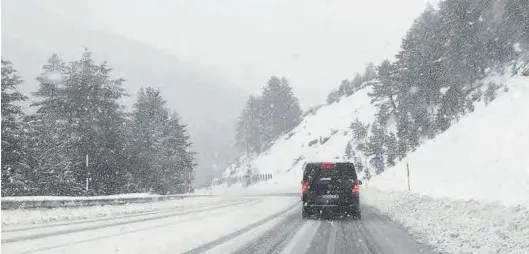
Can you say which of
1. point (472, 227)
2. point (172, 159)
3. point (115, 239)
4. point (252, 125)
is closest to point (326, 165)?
point (472, 227)

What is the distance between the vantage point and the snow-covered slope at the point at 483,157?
81.6 feet

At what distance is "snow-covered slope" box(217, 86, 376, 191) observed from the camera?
8425 cm

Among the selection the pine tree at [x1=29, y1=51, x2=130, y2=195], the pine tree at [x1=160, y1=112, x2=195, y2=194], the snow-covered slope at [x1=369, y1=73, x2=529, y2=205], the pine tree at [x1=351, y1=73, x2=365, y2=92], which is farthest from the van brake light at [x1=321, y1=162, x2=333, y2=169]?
the pine tree at [x1=351, y1=73, x2=365, y2=92]

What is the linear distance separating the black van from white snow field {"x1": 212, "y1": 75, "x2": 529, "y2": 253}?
5.22ft

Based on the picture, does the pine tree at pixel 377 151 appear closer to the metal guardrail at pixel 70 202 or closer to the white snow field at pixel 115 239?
the metal guardrail at pixel 70 202

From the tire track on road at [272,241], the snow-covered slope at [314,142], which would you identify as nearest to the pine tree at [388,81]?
the snow-covered slope at [314,142]

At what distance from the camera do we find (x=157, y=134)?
57656 millimetres

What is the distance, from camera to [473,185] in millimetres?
27531

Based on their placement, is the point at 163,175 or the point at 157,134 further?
the point at 163,175

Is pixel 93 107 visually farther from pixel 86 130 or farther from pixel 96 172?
pixel 96 172

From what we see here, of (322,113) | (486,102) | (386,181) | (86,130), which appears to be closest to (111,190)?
(86,130)

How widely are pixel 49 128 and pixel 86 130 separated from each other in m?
3.21

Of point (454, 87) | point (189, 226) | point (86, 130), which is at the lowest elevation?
point (189, 226)

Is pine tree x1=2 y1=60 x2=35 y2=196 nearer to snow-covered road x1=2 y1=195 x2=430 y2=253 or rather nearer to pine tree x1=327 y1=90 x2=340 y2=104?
snow-covered road x1=2 y1=195 x2=430 y2=253
